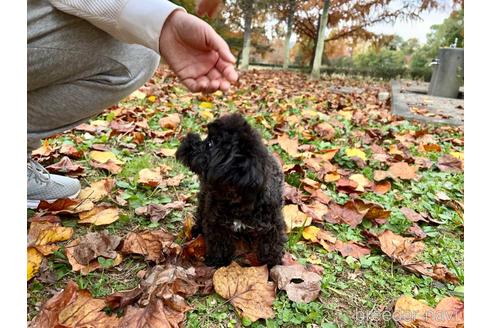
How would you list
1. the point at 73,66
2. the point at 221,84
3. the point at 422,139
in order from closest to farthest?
the point at 221,84
the point at 73,66
the point at 422,139

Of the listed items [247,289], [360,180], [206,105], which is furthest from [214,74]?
[206,105]

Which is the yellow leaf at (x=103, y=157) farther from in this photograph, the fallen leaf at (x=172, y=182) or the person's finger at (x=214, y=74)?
the person's finger at (x=214, y=74)

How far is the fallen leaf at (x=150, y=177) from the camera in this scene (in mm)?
2910

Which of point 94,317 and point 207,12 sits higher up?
point 207,12

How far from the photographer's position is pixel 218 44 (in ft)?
5.67

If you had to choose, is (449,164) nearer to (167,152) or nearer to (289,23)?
(167,152)

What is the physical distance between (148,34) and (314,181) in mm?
1907

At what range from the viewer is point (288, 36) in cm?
1677

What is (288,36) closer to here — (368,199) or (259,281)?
(368,199)

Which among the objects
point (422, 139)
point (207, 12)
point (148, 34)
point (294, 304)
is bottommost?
point (294, 304)

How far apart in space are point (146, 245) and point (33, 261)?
0.57 meters

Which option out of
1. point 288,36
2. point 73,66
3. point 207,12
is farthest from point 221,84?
point 288,36

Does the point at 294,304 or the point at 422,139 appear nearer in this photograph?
the point at 294,304

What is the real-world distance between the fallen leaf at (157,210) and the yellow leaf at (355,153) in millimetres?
1863
